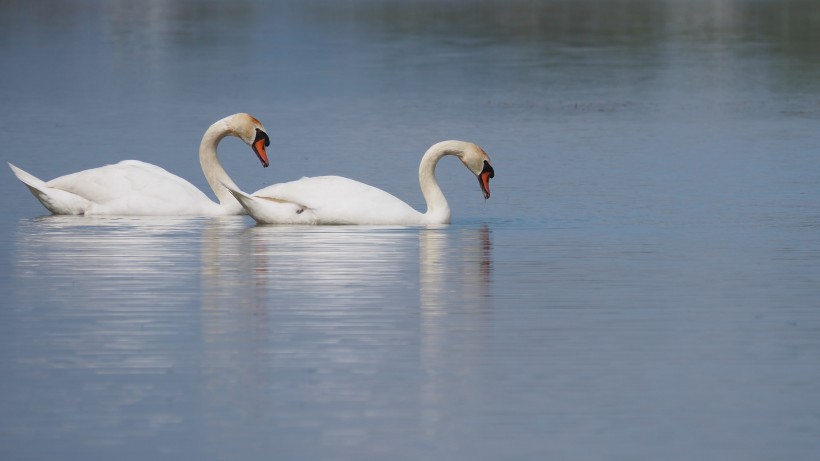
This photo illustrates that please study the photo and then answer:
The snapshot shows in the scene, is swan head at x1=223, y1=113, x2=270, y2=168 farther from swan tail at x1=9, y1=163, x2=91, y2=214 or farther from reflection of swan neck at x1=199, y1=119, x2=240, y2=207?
swan tail at x1=9, y1=163, x2=91, y2=214

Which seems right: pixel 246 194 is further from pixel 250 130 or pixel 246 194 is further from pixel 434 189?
pixel 250 130

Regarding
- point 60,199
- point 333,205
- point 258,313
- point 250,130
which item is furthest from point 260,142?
point 258,313

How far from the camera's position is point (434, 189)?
1770 cm

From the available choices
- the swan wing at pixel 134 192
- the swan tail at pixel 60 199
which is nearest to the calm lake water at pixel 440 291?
the swan tail at pixel 60 199

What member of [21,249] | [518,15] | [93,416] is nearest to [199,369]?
[93,416]

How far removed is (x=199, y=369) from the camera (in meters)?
10.4

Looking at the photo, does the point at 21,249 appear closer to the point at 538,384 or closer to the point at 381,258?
the point at 381,258

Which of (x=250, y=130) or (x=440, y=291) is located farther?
(x=250, y=130)

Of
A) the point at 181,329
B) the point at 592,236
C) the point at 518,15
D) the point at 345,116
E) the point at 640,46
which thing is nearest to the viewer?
the point at 181,329

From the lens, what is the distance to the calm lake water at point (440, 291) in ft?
30.2

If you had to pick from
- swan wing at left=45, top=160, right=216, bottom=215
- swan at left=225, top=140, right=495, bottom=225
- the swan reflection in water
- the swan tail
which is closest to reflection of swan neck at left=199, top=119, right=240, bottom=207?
swan wing at left=45, top=160, right=216, bottom=215

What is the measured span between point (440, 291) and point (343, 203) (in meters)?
4.05

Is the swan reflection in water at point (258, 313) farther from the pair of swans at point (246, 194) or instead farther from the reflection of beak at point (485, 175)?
the reflection of beak at point (485, 175)

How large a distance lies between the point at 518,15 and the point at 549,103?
3422 cm
